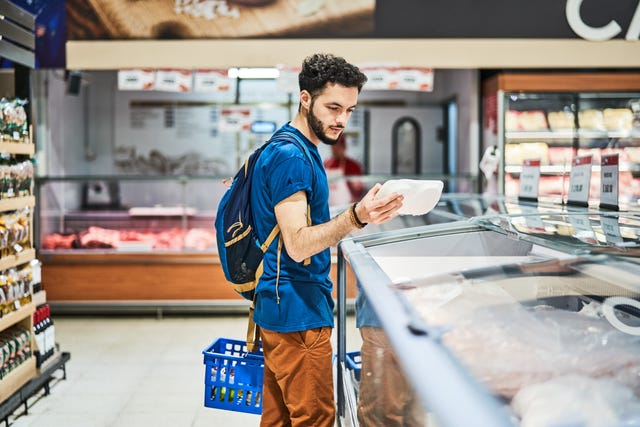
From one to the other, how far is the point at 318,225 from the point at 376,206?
0.22 m

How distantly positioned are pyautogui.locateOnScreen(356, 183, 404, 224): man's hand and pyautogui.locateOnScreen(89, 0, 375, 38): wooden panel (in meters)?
4.81

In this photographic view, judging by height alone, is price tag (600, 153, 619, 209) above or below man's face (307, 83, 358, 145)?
below

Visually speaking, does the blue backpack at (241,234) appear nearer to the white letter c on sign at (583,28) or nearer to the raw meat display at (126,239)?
the raw meat display at (126,239)

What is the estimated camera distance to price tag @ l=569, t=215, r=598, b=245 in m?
1.81

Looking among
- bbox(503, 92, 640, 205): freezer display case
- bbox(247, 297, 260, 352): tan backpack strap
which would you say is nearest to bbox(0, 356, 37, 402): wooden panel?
bbox(247, 297, 260, 352): tan backpack strap

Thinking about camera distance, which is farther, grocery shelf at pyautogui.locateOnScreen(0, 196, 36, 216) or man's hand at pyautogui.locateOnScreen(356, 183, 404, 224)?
grocery shelf at pyautogui.locateOnScreen(0, 196, 36, 216)

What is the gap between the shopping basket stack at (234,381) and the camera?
2.46 m

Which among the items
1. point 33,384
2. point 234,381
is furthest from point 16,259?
point 234,381

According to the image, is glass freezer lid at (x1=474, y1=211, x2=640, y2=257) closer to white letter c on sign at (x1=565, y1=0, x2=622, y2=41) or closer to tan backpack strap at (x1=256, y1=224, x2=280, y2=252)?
tan backpack strap at (x1=256, y1=224, x2=280, y2=252)

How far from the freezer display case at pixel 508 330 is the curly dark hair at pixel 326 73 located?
22.3 inches

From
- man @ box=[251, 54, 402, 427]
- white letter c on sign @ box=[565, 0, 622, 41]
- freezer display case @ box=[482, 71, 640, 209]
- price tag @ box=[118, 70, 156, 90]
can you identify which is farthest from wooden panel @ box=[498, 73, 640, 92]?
man @ box=[251, 54, 402, 427]

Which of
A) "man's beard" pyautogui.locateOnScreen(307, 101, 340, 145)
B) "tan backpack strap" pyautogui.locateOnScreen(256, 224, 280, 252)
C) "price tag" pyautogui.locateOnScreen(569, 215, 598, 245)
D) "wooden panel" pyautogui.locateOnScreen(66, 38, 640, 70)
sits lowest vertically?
"tan backpack strap" pyautogui.locateOnScreen(256, 224, 280, 252)

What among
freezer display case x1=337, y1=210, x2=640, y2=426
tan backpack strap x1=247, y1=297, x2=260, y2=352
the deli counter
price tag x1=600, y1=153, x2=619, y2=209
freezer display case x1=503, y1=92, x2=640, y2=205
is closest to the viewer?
freezer display case x1=337, y1=210, x2=640, y2=426

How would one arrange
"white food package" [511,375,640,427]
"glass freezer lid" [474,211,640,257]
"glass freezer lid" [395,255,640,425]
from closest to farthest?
"white food package" [511,375,640,427] → "glass freezer lid" [395,255,640,425] → "glass freezer lid" [474,211,640,257]
